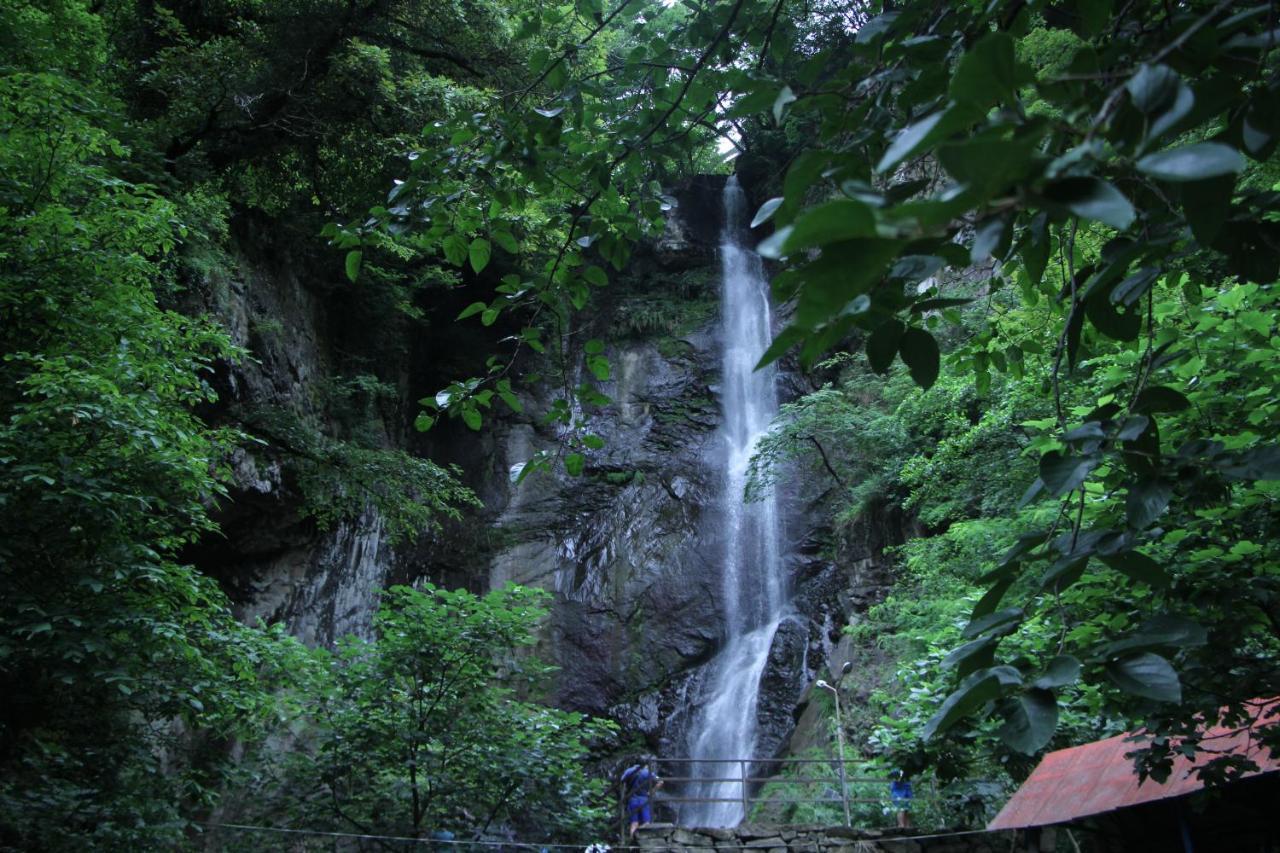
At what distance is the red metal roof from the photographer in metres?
4.19

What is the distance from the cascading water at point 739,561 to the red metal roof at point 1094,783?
478 centimetres

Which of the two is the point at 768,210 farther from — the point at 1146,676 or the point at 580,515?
the point at 580,515

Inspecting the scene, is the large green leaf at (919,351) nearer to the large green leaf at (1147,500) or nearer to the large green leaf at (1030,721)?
the large green leaf at (1147,500)

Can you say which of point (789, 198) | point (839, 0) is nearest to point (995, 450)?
point (839, 0)

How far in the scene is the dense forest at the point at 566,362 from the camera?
111 centimetres

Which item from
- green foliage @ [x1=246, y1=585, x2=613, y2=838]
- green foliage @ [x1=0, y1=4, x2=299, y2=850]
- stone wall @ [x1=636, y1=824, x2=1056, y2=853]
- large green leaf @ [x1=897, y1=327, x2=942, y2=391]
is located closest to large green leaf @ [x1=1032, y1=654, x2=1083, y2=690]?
large green leaf @ [x1=897, y1=327, x2=942, y2=391]

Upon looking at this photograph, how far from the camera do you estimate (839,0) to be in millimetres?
10898

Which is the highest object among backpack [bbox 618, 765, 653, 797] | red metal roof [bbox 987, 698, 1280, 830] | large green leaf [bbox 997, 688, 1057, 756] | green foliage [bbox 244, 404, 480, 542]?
green foliage [bbox 244, 404, 480, 542]

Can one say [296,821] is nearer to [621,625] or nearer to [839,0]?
[621,625]

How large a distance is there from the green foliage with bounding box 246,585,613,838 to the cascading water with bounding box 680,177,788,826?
3.21 metres

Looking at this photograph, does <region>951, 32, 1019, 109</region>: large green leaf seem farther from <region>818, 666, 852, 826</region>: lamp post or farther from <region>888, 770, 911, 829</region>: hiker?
<region>888, 770, 911, 829</region>: hiker

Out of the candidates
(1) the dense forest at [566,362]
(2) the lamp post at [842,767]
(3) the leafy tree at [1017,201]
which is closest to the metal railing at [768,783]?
(2) the lamp post at [842,767]

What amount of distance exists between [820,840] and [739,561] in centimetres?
749

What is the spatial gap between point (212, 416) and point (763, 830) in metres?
6.87
